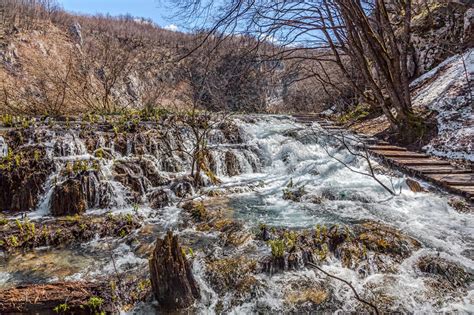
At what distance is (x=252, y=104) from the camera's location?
17094mm

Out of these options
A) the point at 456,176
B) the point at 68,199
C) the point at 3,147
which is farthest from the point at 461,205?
the point at 3,147

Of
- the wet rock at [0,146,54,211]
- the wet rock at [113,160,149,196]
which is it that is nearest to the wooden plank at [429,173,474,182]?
the wet rock at [113,160,149,196]

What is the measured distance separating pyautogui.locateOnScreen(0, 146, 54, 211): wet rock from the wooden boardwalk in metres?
7.22

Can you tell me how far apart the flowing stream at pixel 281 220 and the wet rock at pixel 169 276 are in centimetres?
16

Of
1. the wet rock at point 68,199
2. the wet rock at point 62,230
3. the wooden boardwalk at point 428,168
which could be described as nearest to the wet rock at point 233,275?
the wet rock at point 62,230

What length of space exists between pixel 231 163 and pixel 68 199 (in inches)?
148

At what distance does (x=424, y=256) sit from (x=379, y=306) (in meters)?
1.18

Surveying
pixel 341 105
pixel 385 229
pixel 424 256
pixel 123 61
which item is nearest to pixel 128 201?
pixel 385 229

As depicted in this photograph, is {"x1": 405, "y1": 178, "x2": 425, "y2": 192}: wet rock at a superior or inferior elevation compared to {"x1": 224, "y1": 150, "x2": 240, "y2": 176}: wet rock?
inferior

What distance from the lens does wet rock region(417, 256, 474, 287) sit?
315 centimetres

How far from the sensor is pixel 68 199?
5.28 metres

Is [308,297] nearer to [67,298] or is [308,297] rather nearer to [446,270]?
[446,270]

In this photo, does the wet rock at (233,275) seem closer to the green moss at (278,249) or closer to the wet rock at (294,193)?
Answer: the green moss at (278,249)

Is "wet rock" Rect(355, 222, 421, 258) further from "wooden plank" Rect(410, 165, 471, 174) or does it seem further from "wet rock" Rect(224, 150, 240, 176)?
"wet rock" Rect(224, 150, 240, 176)
